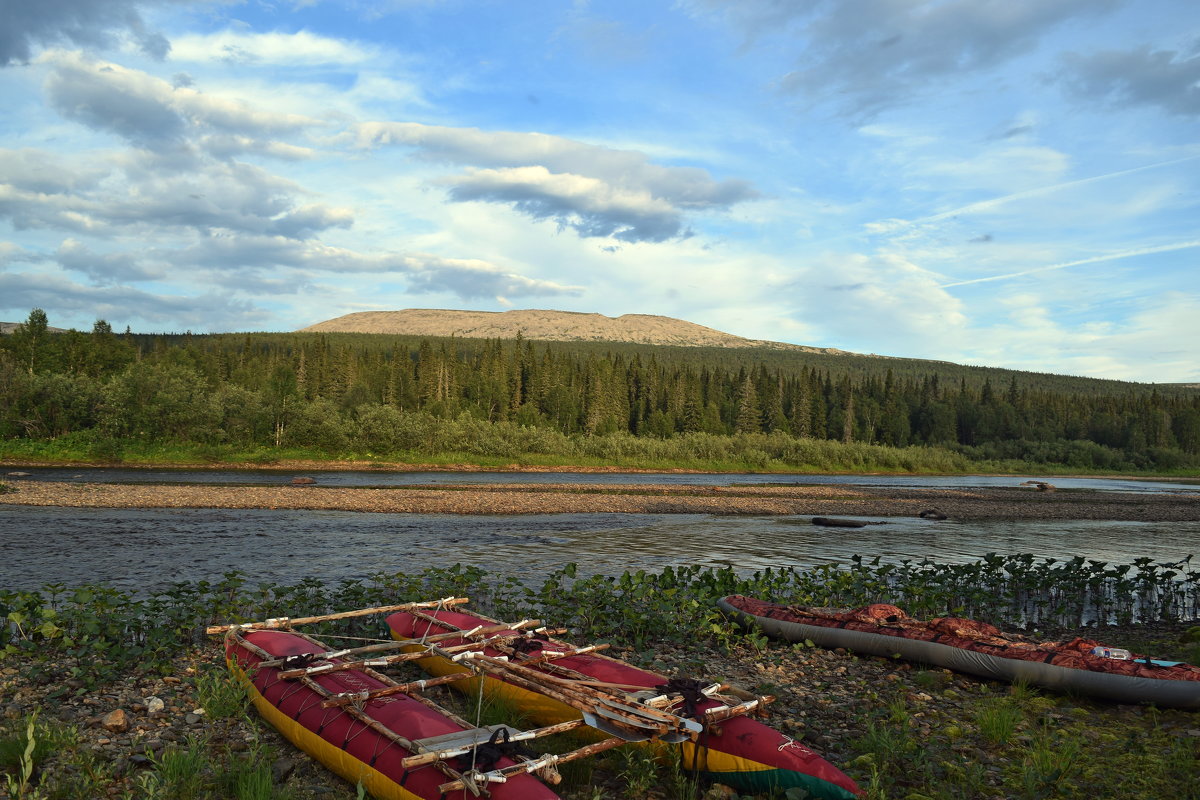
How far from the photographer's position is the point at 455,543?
960 inches

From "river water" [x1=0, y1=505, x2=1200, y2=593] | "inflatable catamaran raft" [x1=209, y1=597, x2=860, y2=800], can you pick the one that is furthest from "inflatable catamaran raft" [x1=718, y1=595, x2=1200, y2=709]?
"river water" [x1=0, y1=505, x2=1200, y2=593]

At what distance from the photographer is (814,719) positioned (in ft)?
28.6

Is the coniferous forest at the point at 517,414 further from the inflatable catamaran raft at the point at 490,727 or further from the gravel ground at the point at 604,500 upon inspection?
the inflatable catamaran raft at the point at 490,727

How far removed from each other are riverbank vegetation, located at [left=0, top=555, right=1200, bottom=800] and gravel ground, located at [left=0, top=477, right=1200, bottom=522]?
21.3 m

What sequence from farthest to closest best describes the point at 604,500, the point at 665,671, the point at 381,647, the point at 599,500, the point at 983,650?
the point at 604,500
the point at 599,500
the point at 983,650
the point at 665,671
the point at 381,647

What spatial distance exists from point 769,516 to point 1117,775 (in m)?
30.4

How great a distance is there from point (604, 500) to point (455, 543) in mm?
17896

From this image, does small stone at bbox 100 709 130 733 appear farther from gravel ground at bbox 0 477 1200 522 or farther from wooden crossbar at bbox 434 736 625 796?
gravel ground at bbox 0 477 1200 522

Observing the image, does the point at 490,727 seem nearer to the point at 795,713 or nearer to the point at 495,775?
the point at 495,775

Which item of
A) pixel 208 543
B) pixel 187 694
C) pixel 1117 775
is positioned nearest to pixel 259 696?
pixel 187 694

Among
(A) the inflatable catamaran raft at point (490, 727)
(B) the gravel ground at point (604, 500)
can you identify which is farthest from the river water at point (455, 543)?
(A) the inflatable catamaran raft at point (490, 727)

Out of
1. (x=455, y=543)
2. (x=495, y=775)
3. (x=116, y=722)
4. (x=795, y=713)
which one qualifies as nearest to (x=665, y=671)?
(x=795, y=713)

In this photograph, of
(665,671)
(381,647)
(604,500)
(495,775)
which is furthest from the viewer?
(604,500)

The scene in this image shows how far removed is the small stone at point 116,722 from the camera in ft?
24.8
